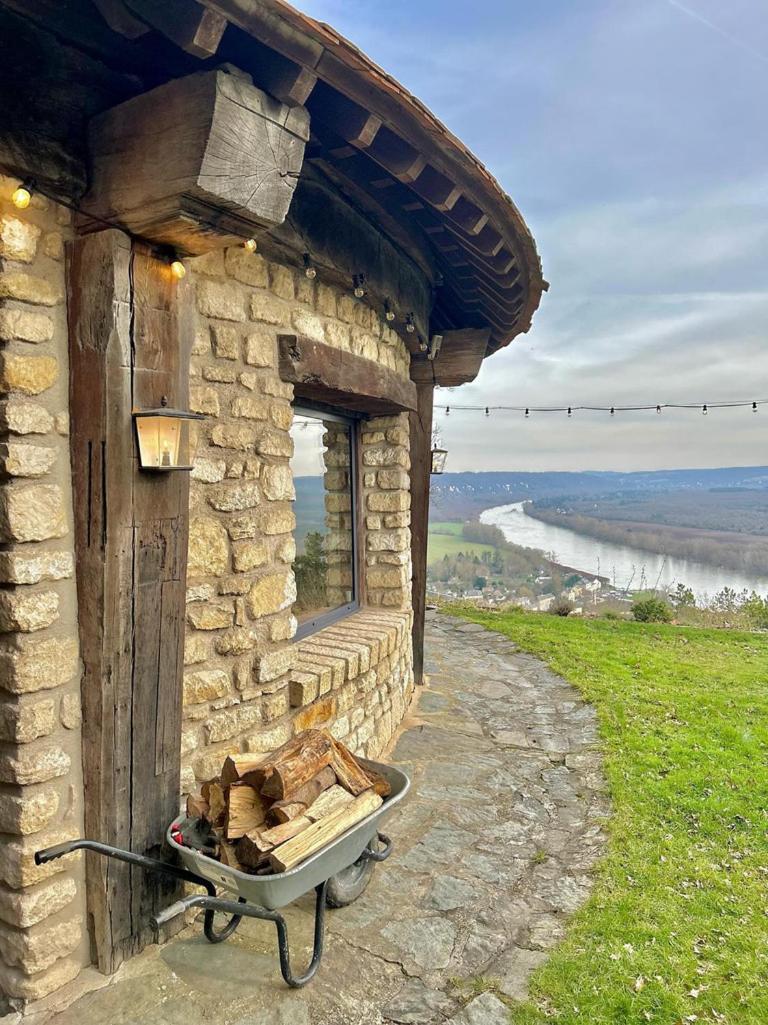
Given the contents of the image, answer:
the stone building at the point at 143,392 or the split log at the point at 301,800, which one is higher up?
the stone building at the point at 143,392

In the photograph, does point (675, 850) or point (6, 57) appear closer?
point (6, 57)

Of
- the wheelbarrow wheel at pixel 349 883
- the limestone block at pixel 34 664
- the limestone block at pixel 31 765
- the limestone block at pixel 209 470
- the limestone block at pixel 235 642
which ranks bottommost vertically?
the wheelbarrow wheel at pixel 349 883

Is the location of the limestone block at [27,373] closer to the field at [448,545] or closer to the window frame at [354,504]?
the window frame at [354,504]

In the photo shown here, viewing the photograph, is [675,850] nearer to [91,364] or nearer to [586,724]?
[586,724]

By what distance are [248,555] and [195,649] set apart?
18.7 inches

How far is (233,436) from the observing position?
283cm

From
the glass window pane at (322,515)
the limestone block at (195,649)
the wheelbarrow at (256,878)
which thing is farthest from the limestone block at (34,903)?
the glass window pane at (322,515)

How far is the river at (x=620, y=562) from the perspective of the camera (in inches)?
720

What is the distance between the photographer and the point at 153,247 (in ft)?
7.39

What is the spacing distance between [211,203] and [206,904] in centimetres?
237

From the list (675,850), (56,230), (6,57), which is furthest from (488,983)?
(6,57)

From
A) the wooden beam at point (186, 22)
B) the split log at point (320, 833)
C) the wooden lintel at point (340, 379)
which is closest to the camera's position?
the wooden beam at point (186, 22)

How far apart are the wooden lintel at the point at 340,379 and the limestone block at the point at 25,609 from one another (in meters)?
1.57

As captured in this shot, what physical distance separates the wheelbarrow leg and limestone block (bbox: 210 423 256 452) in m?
1.74
